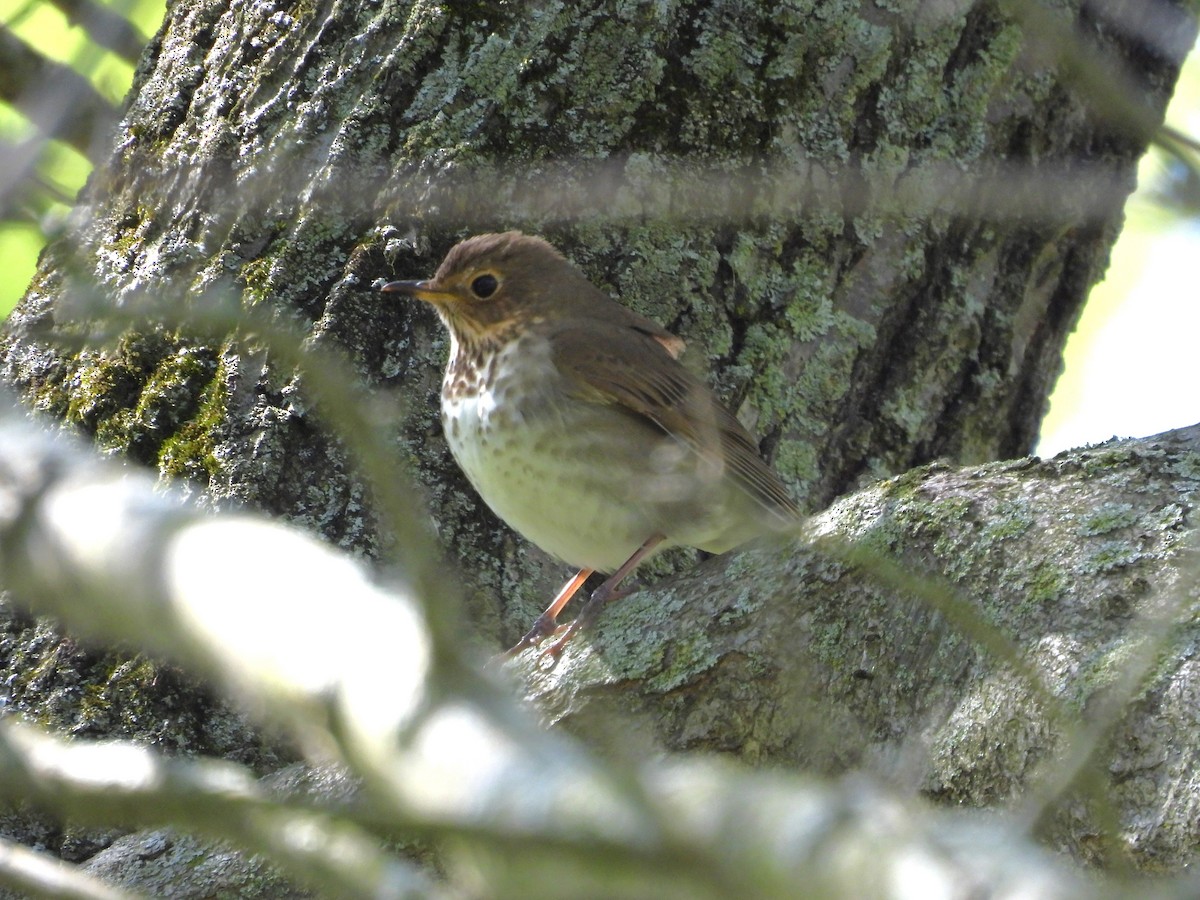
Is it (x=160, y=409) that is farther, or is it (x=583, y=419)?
(x=583, y=419)

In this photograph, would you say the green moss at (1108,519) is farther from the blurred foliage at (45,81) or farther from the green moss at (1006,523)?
the blurred foliage at (45,81)

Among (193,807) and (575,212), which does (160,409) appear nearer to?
(575,212)

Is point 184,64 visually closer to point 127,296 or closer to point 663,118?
point 127,296

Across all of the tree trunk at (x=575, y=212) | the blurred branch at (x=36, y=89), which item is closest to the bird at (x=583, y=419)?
the tree trunk at (x=575, y=212)

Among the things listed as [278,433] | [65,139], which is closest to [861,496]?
[278,433]

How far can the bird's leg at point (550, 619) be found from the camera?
128 inches

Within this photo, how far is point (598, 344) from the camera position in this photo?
12.5ft

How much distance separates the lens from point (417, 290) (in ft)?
11.7

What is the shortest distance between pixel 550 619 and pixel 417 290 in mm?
920

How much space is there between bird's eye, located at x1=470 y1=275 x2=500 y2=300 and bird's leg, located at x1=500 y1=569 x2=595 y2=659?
2.66 ft

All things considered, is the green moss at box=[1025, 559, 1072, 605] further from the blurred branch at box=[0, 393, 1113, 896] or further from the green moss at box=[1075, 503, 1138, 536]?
the blurred branch at box=[0, 393, 1113, 896]

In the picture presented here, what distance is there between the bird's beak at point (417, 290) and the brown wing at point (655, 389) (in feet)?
1.29

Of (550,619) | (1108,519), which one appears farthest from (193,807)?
(550,619)

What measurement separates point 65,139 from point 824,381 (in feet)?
9.35
